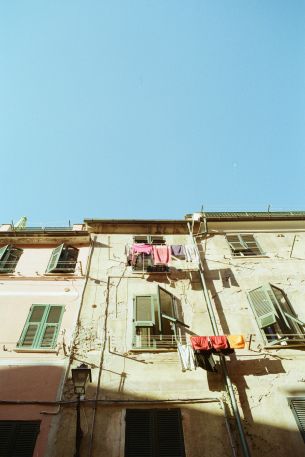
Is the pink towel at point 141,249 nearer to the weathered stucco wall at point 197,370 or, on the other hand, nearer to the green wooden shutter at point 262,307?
the weathered stucco wall at point 197,370

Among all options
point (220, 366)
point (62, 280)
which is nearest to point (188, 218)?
point (62, 280)

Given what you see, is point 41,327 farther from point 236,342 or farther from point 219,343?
point 236,342

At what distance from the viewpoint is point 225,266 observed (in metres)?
13.0

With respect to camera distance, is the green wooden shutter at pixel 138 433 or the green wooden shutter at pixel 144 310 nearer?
the green wooden shutter at pixel 138 433

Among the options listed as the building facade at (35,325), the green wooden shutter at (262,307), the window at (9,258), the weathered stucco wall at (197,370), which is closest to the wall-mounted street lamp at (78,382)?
the weathered stucco wall at (197,370)

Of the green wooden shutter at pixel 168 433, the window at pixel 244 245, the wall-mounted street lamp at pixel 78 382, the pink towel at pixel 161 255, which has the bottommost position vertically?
the green wooden shutter at pixel 168 433

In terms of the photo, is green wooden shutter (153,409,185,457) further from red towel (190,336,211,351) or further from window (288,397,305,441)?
window (288,397,305,441)

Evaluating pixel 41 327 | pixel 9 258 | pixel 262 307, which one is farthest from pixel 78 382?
pixel 9 258

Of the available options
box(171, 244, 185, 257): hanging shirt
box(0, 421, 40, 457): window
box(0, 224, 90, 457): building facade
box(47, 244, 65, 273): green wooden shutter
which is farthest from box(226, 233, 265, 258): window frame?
box(0, 421, 40, 457): window

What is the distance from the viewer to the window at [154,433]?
291 inches

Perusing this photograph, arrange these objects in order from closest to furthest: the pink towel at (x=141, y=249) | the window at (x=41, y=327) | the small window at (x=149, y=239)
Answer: the window at (x=41, y=327) → the pink towel at (x=141, y=249) → the small window at (x=149, y=239)

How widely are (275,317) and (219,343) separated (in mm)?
2747

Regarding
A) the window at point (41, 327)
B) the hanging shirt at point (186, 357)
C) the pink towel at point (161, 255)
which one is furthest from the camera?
the pink towel at point (161, 255)

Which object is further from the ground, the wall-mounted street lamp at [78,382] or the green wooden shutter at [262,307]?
the green wooden shutter at [262,307]
